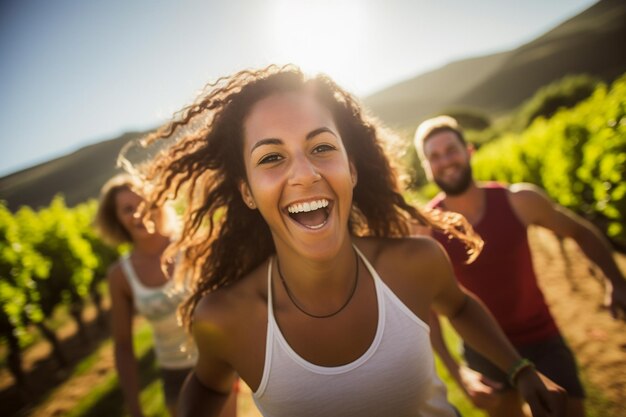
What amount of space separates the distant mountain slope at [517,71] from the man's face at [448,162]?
52954mm

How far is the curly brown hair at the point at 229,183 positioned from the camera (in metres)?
2.07

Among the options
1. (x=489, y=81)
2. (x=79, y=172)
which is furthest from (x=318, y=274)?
(x=489, y=81)

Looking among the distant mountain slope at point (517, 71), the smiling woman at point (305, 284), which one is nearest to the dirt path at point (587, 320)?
the smiling woman at point (305, 284)

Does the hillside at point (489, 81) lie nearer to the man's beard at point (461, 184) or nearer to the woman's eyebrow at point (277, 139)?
the man's beard at point (461, 184)

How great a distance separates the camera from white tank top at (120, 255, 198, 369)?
3041mm

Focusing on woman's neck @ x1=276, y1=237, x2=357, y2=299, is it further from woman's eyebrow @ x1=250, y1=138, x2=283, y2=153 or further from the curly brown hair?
woman's eyebrow @ x1=250, y1=138, x2=283, y2=153

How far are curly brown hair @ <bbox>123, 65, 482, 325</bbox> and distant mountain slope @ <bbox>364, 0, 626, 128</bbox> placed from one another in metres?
54.2

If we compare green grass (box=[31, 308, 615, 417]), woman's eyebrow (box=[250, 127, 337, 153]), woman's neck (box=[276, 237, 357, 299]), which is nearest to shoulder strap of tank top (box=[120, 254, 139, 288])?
woman's neck (box=[276, 237, 357, 299])

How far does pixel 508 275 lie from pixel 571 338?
3.48m

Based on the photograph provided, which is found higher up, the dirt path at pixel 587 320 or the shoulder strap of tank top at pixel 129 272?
the shoulder strap of tank top at pixel 129 272

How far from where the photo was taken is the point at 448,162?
3.28 meters

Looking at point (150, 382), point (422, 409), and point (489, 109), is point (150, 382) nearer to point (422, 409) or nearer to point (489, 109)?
point (422, 409)

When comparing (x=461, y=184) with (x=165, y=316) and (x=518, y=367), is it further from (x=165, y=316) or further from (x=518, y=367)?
(x=165, y=316)

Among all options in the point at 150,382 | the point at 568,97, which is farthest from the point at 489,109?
the point at 150,382
